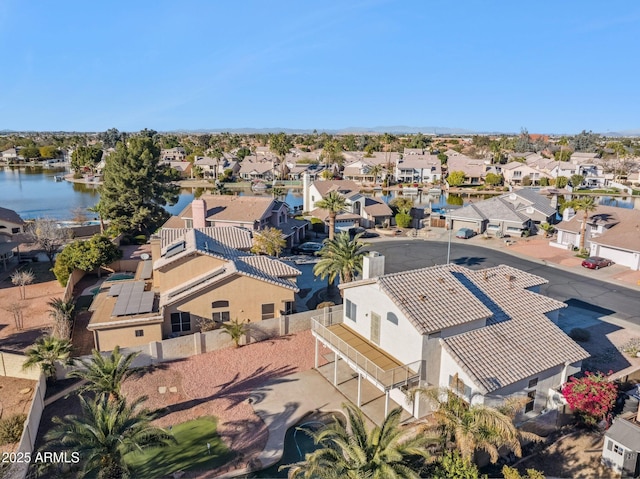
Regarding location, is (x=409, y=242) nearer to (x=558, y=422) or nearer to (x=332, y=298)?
(x=332, y=298)

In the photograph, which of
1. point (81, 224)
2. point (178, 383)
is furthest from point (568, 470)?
point (81, 224)

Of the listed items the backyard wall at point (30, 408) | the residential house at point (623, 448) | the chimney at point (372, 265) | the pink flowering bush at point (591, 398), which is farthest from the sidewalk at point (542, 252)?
the backyard wall at point (30, 408)

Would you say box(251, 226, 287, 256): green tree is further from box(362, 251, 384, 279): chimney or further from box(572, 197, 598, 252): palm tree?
box(572, 197, 598, 252): palm tree

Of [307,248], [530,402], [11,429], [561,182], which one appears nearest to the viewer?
[11,429]

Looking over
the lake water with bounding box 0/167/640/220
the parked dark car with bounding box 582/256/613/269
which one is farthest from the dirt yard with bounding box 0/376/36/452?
→ the lake water with bounding box 0/167/640/220

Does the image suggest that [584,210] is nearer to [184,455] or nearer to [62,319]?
[184,455]

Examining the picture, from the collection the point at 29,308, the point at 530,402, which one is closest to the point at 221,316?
the point at 29,308

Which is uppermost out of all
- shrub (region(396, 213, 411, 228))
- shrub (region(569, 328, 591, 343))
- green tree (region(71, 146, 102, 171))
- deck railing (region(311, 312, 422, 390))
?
green tree (region(71, 146, 102, 171))
